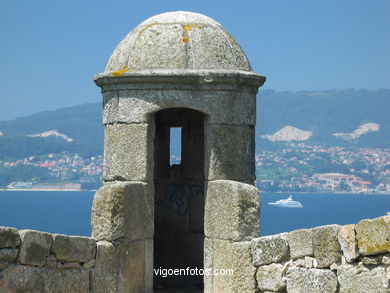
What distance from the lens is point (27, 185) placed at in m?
191

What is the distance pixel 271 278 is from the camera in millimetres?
7723

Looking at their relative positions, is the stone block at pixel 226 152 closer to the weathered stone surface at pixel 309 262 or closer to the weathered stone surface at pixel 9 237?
the weathered stone surface at pixel 309 262

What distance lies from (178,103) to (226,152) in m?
0.76

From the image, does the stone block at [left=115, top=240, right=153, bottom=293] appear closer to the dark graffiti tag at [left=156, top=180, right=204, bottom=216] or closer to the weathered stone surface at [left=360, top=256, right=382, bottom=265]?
the dark graffiti tag at [left=156, top=180, right=204, bottom=216]

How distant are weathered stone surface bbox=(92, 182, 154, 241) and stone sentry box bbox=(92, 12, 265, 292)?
0.01m

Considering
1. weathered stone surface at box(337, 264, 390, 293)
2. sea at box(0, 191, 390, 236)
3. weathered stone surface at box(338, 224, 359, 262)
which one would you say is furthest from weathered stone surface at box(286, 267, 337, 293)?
sea at box(0, 191, 390, 236)

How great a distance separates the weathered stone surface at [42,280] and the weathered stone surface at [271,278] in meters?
1.69

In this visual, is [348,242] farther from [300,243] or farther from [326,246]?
[300,243]

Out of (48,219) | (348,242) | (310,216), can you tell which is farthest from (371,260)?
(310,216)

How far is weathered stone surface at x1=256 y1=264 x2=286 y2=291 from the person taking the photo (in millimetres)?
7617

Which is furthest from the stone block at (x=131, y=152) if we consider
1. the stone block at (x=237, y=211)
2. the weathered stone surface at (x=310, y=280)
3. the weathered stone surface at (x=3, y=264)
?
the weathered stone surface at (x=3, y=264)

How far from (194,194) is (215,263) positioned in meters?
2.61

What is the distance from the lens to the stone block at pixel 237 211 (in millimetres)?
8117

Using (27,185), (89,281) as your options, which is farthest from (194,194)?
(27,185)
